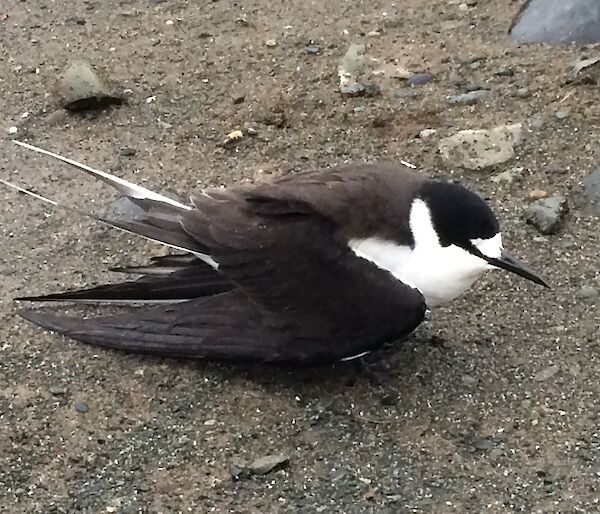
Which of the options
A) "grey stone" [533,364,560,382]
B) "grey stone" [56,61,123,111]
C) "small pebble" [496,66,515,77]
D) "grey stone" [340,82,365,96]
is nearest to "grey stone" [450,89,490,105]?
"small pebble" [496,66,515,77]

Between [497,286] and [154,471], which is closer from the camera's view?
[154,471]

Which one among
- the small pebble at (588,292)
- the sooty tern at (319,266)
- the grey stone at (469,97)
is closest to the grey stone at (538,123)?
the grey stone at (469,97)

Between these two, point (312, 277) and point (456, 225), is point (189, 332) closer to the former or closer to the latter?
point (312, 277)

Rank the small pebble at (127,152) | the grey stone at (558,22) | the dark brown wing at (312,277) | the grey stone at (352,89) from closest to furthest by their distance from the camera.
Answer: the dark brown wing at (312,277) < the small pebble at (127,152) < the grey stone at (352,89) < the grey stone at (558,22)

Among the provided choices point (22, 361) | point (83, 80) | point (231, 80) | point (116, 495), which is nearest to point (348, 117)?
point (231, 80)

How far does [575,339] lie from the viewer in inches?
133

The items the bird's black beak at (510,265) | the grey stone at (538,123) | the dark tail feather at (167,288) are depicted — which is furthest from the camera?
Answer: the grey stone at (538,123)

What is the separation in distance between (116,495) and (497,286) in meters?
1.50

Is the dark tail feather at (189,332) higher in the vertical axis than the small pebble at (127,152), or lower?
higher

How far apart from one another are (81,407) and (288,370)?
63 centimetres

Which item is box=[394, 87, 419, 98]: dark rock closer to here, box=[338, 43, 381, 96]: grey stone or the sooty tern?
box=[338, 43, 381, 96]: grey stone

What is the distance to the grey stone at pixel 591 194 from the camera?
3.91 m

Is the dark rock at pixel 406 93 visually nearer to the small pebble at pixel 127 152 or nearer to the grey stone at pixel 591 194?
the grey stone at pixel 591 194

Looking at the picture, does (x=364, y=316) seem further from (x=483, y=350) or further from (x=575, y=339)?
(x=575, y=339)
